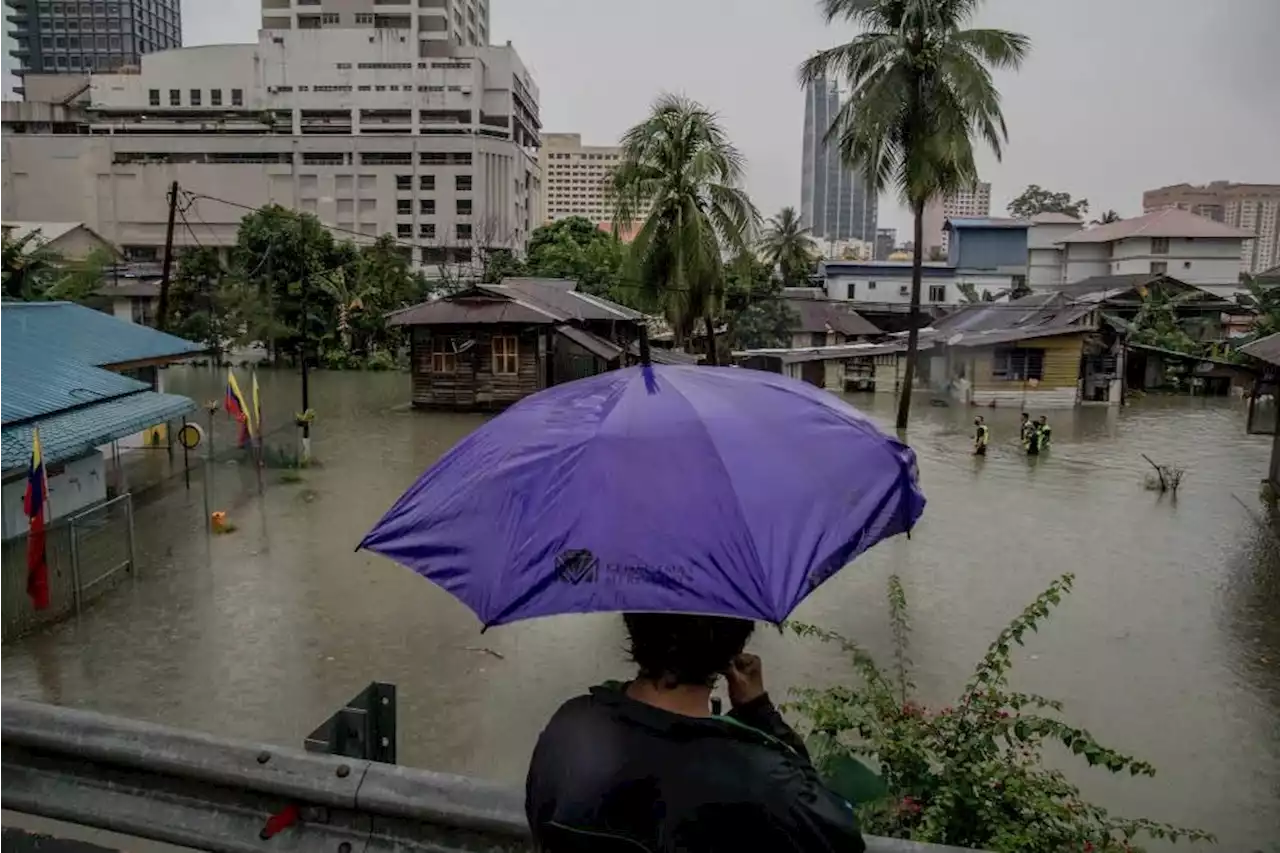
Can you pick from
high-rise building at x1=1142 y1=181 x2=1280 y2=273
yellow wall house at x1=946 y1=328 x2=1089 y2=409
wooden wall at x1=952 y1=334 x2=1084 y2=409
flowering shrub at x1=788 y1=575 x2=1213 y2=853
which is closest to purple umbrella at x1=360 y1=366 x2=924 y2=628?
flowering shrub at x1=788 y1=575 x2=1213 y2=853

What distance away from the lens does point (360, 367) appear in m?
39.0

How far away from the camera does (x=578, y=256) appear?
1949 inches

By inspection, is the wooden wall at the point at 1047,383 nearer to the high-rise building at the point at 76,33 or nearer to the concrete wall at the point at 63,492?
the concrete wall at the point at 63,492

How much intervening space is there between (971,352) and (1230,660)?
24.0 metres

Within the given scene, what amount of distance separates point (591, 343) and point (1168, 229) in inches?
1300

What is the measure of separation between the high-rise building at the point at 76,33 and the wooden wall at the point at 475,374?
10078 cm

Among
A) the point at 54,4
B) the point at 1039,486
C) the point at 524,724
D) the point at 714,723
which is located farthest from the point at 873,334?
the point at 54,4

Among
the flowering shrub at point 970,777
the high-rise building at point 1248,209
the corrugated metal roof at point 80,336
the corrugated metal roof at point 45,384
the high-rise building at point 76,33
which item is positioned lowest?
the flowering shrub at point 970,777

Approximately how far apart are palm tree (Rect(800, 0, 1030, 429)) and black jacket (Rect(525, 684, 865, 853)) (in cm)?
2267

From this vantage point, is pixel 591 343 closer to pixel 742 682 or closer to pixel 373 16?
pixel 742 682

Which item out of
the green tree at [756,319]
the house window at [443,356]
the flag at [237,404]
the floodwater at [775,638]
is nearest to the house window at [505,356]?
the house window at [443,356]

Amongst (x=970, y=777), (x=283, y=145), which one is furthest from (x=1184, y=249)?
(x=283, y=145)

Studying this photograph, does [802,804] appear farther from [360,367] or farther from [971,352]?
[360,367]

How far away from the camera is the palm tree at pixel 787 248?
54438 mm
